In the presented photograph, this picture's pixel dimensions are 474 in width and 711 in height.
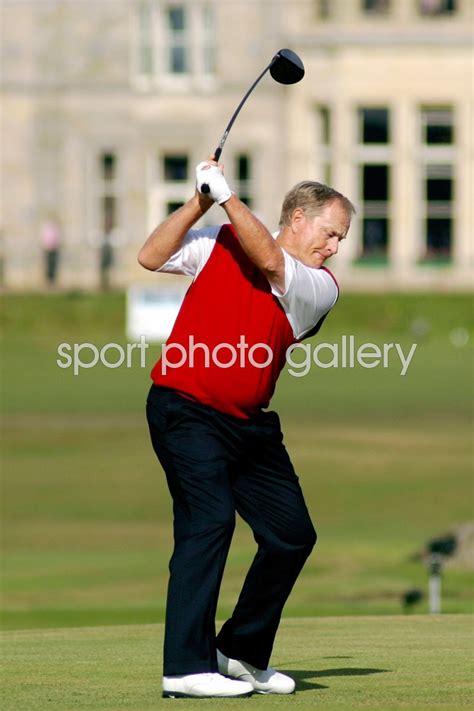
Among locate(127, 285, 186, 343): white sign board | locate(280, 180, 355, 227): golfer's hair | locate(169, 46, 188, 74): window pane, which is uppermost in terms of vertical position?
locate(169, 46, 188, 74): window pane

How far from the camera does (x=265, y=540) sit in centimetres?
711

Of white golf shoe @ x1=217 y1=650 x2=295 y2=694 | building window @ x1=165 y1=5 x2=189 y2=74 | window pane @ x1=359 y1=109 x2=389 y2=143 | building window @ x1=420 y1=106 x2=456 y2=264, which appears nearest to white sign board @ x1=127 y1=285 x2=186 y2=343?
building window @ x1=420 y1=106 x2=456 y2=264

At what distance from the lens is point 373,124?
49.7 meters

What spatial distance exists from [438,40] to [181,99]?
717 centimetres

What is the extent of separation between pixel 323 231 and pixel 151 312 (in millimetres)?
34655

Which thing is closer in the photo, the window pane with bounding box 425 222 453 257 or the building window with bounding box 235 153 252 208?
the window pane with bounding box 425 222 453 257

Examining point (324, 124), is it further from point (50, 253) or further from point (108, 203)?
point (50, 253)

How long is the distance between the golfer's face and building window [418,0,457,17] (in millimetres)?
43748

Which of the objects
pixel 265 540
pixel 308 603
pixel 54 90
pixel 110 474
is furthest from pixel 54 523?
pixel 54 90

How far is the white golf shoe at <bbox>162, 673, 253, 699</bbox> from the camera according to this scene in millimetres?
6781

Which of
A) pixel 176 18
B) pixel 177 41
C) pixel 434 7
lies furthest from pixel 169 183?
pixel 434 7

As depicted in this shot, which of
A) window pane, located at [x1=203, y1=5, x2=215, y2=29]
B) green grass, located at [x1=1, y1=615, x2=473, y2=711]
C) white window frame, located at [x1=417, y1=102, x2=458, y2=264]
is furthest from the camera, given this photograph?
window pane, located at [x1=203, y1=5, x2=215, y2=29]

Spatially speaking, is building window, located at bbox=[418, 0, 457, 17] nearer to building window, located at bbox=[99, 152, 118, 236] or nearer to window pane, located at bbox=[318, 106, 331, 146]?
window pane, located at bbox=[318, 106, 331, 146]

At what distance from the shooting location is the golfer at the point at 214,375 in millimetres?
6840
